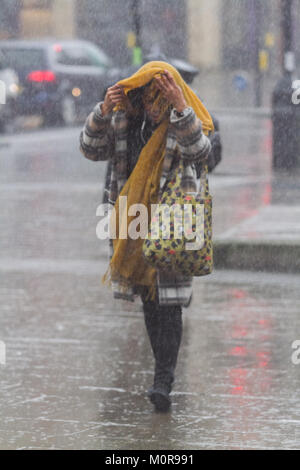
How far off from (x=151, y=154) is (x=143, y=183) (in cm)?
14

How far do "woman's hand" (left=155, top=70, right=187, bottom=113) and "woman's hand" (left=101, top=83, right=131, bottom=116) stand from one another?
188mm

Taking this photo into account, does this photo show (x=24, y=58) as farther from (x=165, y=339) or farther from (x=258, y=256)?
(x=165, y=339)

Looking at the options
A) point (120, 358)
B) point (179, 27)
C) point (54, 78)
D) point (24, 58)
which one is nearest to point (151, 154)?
point (120, 358)

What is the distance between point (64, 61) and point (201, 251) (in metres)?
21.1

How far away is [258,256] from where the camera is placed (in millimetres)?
8945

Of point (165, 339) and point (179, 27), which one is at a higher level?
point (179, 27)

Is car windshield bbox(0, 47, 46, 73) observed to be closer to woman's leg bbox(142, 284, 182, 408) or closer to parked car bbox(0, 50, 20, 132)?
parked car bbox(0, 50, 20, 132)

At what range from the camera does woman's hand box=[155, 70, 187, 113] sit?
17.2ft

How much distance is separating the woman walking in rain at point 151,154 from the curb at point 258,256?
132 inches

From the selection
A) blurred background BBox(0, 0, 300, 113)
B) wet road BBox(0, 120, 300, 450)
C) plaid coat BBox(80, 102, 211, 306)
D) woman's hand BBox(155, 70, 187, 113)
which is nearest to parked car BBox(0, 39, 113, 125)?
wet road BBox(0, 120, 300, 450)

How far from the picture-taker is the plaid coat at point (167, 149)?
5.25 m

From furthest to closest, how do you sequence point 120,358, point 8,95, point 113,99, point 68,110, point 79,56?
point 79,56 → point 68,110 → point 8,95 → point 120,358 → point 113,99

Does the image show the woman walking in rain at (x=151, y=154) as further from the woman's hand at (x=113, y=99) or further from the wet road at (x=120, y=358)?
the wet road at (x=120, y=358)
